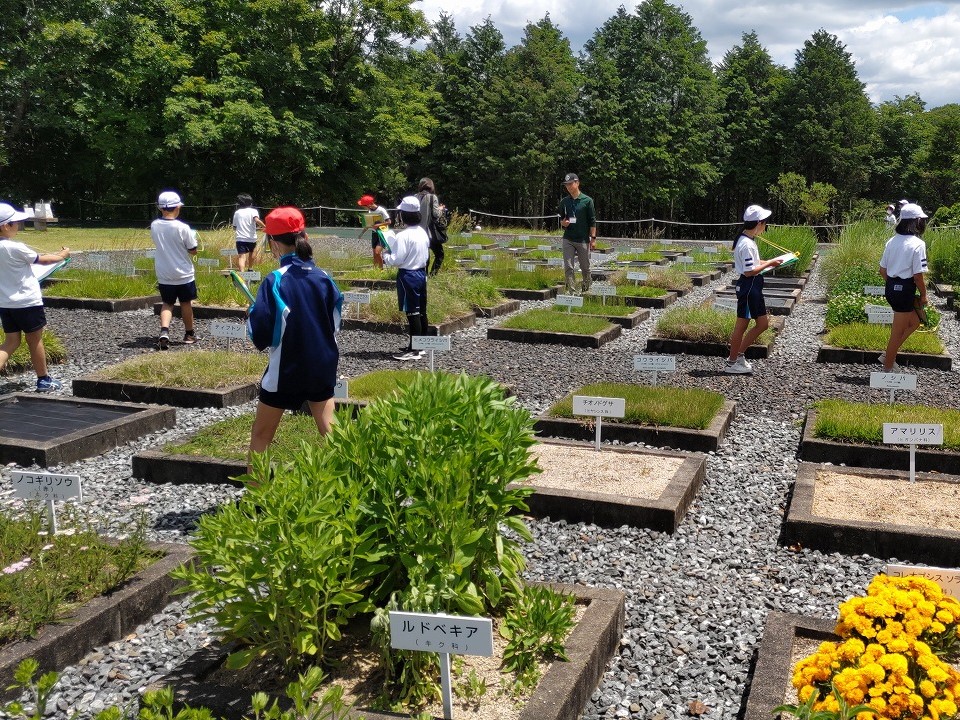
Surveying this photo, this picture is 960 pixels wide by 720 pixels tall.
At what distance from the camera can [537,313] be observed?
13.0 metres

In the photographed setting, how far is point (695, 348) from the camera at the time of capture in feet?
37.2

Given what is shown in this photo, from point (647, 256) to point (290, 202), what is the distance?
778 inches

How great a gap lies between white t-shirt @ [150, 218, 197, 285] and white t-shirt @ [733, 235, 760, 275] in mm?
6061

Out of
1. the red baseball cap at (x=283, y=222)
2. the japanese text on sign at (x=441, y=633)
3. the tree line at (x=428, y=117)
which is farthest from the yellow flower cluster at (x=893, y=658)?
the tree line at (x=428, y=117)

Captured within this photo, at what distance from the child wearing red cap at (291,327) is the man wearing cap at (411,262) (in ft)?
14.9

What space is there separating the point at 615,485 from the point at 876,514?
1636 mm

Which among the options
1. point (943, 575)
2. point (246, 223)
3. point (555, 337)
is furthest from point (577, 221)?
point (943, 575)

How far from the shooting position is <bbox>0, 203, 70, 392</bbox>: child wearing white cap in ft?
26.6

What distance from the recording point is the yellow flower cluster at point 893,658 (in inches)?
112

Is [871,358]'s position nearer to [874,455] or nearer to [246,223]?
[874,455]

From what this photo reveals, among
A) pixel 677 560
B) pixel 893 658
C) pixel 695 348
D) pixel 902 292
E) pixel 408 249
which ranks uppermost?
pixel 408 249

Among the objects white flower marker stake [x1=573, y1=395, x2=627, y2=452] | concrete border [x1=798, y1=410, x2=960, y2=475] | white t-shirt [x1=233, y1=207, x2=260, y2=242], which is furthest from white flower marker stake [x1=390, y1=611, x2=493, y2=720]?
white t-shirt [x1=233, y1=207, x2=260, y2=242]

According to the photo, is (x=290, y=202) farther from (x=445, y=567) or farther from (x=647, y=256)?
(x=445, y=567)

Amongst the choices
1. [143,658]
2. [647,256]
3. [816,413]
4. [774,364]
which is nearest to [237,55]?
[647,256]
